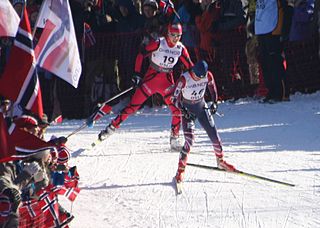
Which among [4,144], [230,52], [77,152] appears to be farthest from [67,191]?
[230,52]

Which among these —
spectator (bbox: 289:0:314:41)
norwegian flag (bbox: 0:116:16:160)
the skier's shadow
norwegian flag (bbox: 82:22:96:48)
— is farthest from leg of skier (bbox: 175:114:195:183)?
norwegian flag (bbox: 82:22:96:48)

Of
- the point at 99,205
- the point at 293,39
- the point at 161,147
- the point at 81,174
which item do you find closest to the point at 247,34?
the point at 293,39

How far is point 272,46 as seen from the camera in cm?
1434

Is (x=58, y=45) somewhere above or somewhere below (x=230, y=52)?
above

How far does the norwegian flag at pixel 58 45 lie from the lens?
7.94m

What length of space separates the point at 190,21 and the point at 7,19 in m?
7.26

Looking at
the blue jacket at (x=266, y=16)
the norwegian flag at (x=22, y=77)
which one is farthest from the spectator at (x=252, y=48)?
the norwegian flag at (x=22, y=77)

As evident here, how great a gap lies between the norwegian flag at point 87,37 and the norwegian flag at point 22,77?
26.6 feet

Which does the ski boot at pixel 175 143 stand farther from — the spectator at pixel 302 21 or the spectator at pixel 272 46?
the spectator at pixel 302 21

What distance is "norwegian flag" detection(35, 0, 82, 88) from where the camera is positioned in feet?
26.0

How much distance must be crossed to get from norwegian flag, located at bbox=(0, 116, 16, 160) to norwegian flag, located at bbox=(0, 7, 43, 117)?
0.53 meters

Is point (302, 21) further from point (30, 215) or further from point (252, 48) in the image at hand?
point (30, 215)

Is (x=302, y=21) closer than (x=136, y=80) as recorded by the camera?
No

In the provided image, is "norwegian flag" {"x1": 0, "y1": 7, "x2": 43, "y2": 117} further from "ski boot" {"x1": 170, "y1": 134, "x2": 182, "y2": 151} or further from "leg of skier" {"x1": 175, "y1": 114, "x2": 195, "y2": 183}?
"ski boot" {"x1": 170, "y1": 134, "x2": 182, "y2": 151}
